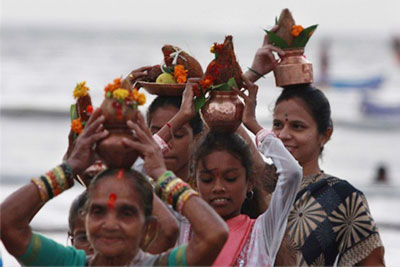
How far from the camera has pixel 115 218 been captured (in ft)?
Result: 12.0

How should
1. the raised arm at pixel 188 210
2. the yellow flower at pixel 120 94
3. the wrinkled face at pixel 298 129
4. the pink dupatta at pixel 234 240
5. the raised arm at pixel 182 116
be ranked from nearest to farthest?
the raised arm at pixel 188 210 < the yellow flower at pixel 120 94 < the pink dupatta at pixel 234 240 < the raised arm at pixel 182 116 < the wrinkled face at pixel 298 129

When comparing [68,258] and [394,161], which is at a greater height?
[68,258]

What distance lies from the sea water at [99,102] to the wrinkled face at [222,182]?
1083 millimetres

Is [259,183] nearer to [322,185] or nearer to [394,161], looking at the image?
[322,185]

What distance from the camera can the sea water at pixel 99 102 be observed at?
13.4 m

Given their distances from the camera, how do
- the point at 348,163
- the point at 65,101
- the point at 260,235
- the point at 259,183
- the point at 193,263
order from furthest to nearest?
the point at 65,101 → the point at 348,163 → the point at 259,183 → the point at 260,235 → the point at 193,263

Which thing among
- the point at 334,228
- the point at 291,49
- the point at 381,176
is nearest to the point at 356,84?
the point at 381,176

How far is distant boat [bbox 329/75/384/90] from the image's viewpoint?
31531 mm

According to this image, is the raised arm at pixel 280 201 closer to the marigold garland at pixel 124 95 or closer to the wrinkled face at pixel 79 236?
the wrinkled face at pixel 79 236

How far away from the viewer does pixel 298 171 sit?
4457 millimetres

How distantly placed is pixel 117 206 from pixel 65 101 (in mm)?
21614

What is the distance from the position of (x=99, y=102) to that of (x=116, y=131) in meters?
20.1

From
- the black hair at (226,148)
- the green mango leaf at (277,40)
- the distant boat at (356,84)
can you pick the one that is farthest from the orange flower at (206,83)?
the distant boat at (356,84)

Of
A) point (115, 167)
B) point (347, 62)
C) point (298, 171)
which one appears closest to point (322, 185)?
point (298, 171)
